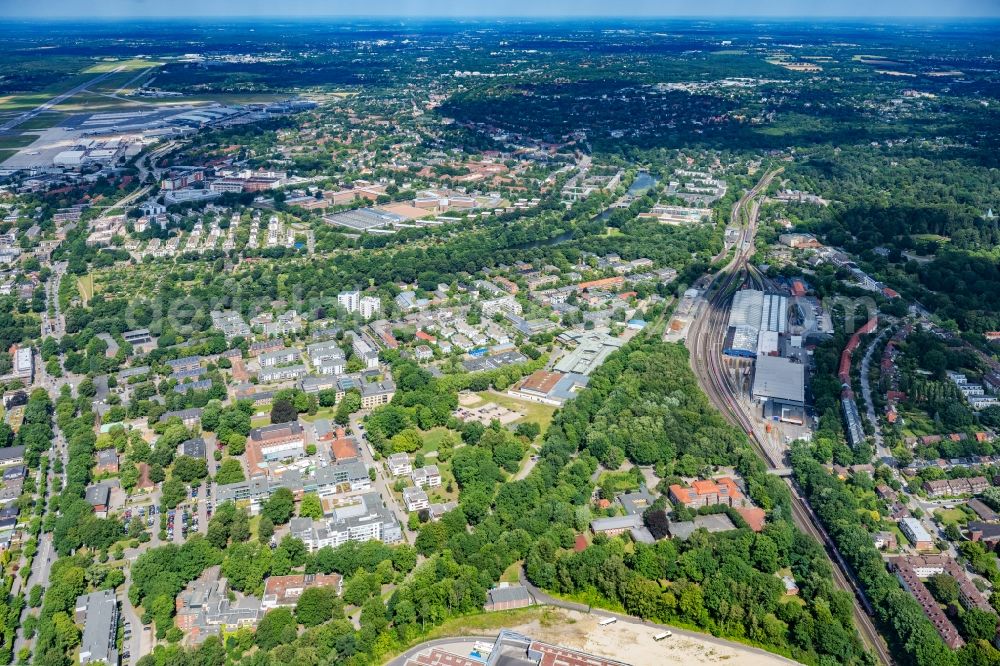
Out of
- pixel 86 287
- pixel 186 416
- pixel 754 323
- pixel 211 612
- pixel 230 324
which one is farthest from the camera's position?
pixel 86 287

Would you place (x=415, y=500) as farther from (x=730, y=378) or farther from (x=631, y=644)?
(x=730, y=378)

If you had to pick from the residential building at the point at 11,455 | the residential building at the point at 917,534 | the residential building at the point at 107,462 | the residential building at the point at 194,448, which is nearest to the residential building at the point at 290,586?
the residential building at the point at 194,448

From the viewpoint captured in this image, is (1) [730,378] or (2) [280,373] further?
(1) [730,378]

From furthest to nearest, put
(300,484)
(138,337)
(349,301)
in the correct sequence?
(349,301), (138,337), (300,484)

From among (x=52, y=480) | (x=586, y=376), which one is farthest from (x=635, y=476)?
(x=52, y=480)

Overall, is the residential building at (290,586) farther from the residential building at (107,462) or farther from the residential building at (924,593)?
the residential building at (924,593)

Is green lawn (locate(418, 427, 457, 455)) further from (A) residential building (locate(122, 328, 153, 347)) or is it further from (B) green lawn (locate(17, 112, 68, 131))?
(B) green lawn (locate(17, 112, 68, 131))

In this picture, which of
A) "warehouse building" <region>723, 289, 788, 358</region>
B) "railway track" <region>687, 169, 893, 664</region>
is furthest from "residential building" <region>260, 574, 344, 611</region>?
"warehouse building" <region>723, 289, 788, 358</region>

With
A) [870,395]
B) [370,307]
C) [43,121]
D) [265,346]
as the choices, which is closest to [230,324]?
[265,346]
